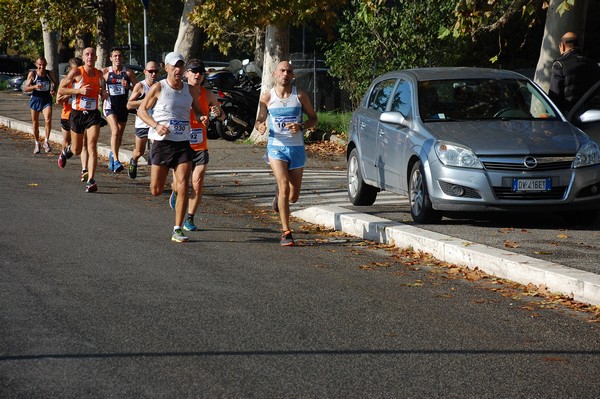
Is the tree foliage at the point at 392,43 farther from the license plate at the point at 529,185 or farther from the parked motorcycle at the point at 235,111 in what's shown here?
the license plate at the point at 529,185

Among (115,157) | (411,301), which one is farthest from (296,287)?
(115,157)

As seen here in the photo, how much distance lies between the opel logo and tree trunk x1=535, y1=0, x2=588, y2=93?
602cm

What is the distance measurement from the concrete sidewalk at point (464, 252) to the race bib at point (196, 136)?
1.61m

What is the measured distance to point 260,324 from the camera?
756cm

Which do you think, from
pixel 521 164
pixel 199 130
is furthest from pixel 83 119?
pixel 521 164

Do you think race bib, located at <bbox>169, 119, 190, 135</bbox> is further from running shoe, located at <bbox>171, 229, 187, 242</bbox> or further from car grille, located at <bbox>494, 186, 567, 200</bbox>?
car grille, located at <bbox>494, 186, 567, 200</bbox>

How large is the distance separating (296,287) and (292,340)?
1.92m

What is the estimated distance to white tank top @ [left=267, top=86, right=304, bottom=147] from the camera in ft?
38.9

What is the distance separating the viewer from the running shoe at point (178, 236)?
37.9 feet

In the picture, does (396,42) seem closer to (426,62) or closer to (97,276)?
(426,62)

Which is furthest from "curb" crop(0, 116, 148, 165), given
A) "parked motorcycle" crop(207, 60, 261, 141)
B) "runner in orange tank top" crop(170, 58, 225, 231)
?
"runner in orange tank top" crop(170, 58, 225, 231)

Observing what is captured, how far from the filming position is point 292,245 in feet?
37.8

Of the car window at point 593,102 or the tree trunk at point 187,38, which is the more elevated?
the tree trunk at point 187,38

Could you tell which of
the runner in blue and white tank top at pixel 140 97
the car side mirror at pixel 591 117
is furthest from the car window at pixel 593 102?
the runner in blue and white tank top at pixel 140 97
